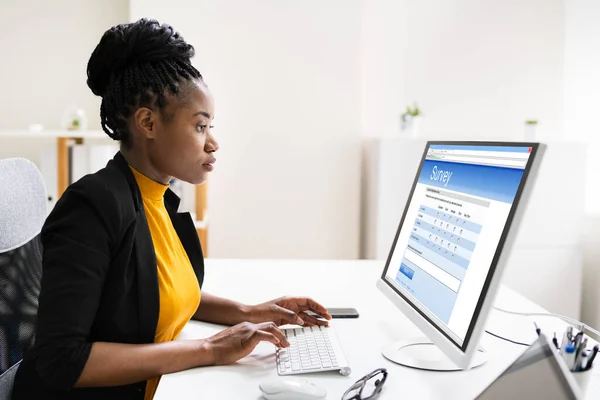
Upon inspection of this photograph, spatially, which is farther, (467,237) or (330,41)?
(330,41)

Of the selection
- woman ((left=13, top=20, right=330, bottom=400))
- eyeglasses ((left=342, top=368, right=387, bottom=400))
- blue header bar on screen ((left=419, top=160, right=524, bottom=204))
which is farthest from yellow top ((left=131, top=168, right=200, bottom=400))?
blue header bar on screen ((left=419, top=160, right=524, bottom=204))

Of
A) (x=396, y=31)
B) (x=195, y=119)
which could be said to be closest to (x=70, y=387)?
(x=195, y=119)

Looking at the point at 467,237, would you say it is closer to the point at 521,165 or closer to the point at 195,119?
the point at 521,165

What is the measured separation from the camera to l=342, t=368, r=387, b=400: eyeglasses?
909 millimetres

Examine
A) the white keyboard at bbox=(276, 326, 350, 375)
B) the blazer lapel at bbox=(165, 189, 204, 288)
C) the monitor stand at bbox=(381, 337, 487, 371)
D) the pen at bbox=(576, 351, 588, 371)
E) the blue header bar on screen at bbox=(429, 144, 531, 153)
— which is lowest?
the monitor stand at bbox=(381, 337, 487, 371)

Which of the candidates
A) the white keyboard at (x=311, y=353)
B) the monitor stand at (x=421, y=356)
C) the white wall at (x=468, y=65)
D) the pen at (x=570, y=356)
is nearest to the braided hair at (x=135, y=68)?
the white keyboard at (x=311, y=353)

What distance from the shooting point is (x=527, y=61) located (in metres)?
3.57

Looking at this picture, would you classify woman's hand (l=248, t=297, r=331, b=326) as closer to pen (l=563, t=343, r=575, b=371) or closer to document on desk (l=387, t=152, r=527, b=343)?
document on desk (l=387, t=152, r=527, b=343)

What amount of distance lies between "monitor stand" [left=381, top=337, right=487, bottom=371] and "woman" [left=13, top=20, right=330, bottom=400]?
0.24 meters

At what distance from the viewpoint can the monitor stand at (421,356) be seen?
106 cm

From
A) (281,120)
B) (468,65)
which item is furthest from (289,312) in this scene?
(468,65)

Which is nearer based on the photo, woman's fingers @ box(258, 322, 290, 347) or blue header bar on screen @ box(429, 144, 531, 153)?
blue header bar on screen @ box(429, 144, 531, 153)

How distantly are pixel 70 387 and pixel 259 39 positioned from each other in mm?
2671

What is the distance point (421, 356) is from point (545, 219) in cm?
232
